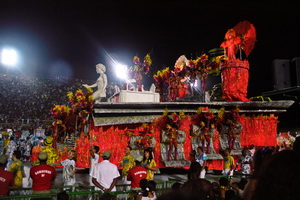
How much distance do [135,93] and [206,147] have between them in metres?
4.48

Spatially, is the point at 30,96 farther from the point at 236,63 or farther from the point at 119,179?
the point at 236,63

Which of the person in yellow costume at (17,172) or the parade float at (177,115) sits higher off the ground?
the parade float at (177,115)

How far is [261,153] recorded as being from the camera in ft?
15.9

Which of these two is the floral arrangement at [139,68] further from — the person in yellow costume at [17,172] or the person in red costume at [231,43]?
the person in yellow costume at [17,172]

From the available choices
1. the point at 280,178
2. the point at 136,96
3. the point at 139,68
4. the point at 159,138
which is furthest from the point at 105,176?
the point at 139,68

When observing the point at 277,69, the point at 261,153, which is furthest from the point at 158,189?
the point at 277,69

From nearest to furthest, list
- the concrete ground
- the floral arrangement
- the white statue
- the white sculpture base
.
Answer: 1. the concrete ground
2. the white sculpture base
3. the white statue
4. the floral arrangement

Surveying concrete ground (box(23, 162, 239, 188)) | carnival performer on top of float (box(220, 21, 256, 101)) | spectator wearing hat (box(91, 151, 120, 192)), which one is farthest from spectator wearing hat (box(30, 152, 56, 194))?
carnival performer on top of float (box(220, 21, 256, 101))

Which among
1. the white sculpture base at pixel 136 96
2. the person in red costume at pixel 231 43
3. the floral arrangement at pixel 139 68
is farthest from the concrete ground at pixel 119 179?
the person in red costume at pixel 231 43

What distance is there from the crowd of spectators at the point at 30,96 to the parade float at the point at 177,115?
11.4 meters

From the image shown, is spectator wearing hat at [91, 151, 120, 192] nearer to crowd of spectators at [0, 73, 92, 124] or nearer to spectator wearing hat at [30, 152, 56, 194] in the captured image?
spectator wearing hat at [30, 152, 56, 194]

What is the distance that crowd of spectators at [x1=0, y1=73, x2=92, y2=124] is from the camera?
2530 centimetres

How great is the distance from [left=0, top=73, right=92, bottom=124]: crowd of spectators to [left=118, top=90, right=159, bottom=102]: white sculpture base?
564 inches

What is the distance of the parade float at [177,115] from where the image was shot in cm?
1214
